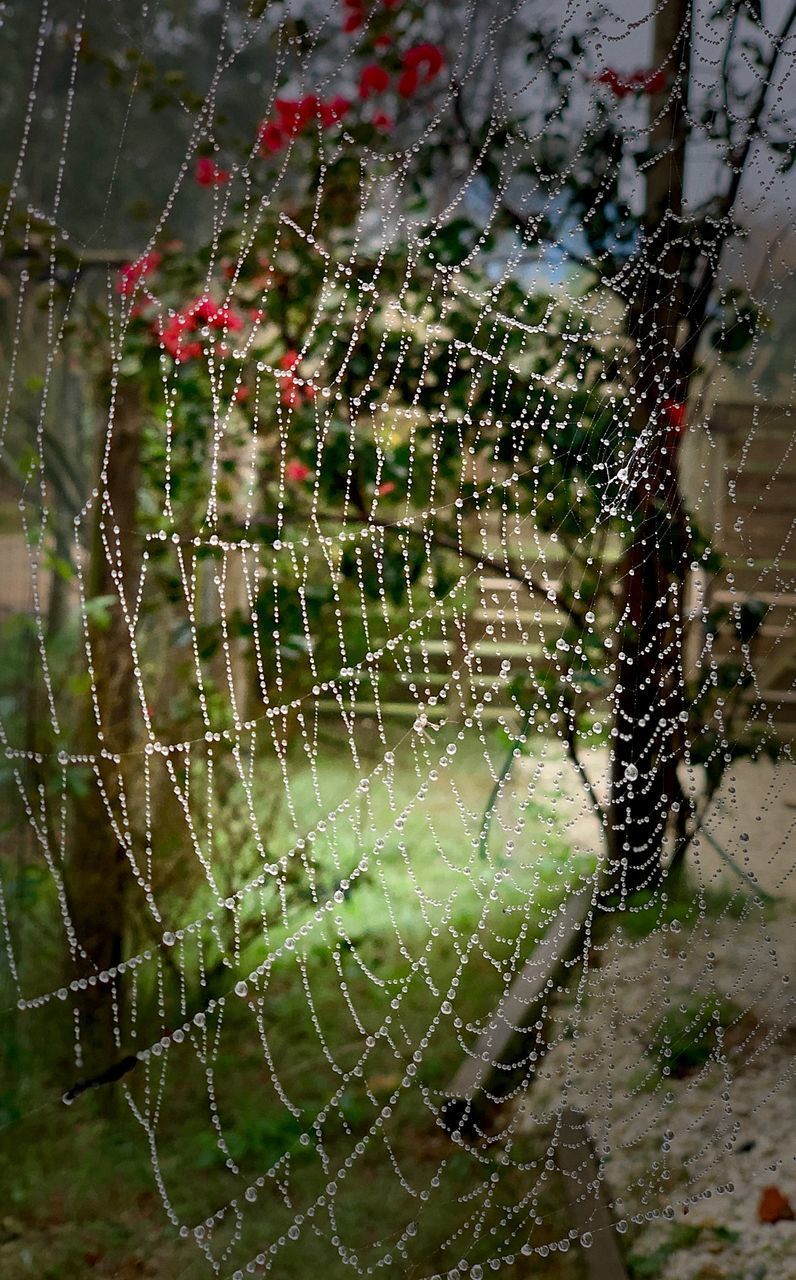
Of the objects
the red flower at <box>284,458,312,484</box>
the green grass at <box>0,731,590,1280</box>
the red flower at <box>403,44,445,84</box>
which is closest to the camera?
the green grass at <box>0,731,590,1280</box>

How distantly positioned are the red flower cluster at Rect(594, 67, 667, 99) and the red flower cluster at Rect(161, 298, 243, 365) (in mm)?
377

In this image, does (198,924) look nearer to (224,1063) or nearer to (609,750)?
(224,1063)

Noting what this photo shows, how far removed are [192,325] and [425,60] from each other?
1.02 feet

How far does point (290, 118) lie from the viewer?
3.25 feet

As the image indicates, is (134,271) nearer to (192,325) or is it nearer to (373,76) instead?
(192,325)

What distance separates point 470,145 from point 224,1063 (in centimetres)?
86

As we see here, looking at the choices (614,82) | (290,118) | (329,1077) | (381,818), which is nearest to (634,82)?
(614,82)

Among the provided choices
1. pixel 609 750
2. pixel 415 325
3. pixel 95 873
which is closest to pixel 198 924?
pixel 95 873

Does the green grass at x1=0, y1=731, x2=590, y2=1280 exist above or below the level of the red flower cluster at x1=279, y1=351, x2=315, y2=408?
below

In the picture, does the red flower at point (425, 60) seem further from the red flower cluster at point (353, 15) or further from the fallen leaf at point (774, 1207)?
the fallen leaf at point (774, 1207)

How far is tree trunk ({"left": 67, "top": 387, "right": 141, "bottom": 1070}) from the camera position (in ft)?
3.62

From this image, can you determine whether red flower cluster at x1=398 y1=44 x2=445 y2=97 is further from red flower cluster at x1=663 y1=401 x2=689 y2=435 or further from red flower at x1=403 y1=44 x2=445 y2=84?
red flower cluster at x1=663 y1=401 x2=689 y2=435

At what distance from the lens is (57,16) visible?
3.26ft

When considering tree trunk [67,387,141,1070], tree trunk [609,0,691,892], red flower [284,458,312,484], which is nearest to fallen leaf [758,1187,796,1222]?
tree trunk [609,0,691,892]
